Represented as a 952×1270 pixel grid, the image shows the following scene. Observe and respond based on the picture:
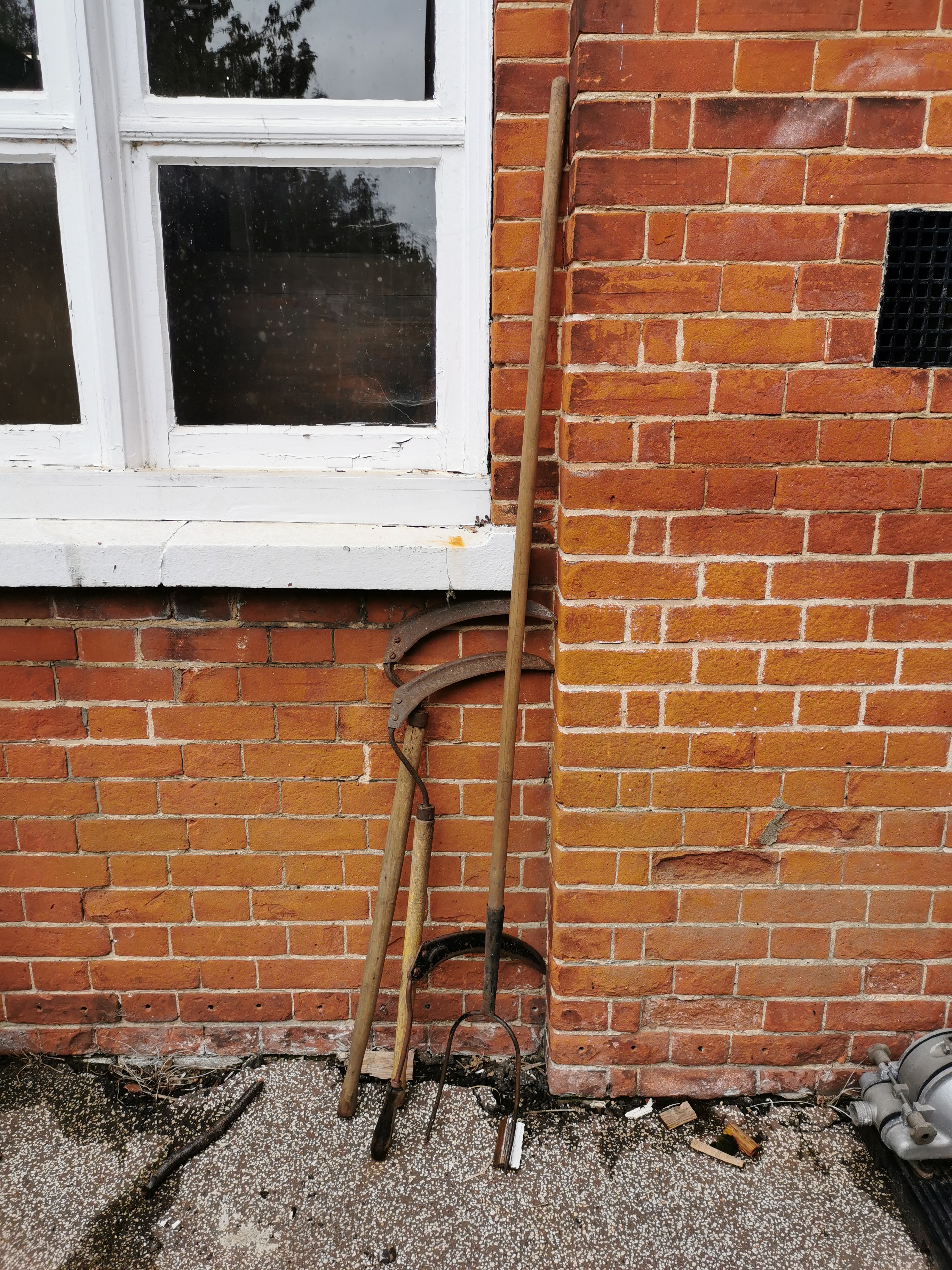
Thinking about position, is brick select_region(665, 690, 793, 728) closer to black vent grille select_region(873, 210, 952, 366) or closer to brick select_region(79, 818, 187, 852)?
black vent grille select_region(873, 210, 952, 366)

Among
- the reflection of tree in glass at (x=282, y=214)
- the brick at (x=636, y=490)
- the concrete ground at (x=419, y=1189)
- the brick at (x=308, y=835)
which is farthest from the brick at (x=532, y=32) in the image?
the concrete ground at (x=419, y=1189)

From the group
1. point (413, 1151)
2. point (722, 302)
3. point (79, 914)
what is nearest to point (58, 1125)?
point (79, 914)

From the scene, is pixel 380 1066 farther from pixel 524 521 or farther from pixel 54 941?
pixel 524 521

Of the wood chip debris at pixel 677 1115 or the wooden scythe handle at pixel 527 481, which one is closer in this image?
the wooden scythe handle at pixel 527 481

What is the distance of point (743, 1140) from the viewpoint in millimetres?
1982

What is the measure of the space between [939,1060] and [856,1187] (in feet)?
1.13

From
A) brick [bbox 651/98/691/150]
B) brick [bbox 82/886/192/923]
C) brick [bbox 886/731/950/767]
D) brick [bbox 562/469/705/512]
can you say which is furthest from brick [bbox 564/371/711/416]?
brick [bbox 82/886/192/923]

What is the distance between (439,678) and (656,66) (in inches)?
53.7

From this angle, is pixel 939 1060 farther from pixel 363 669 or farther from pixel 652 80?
→ pixel 652 80

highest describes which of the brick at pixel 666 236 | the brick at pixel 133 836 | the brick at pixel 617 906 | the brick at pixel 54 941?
the brick at pixel 666 236

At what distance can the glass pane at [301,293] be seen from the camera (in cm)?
199

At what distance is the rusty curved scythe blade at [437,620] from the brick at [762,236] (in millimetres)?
846

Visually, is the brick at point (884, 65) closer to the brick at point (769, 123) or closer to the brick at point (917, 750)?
the brick at point (769, 123)

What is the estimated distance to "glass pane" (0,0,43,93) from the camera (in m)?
1.90
